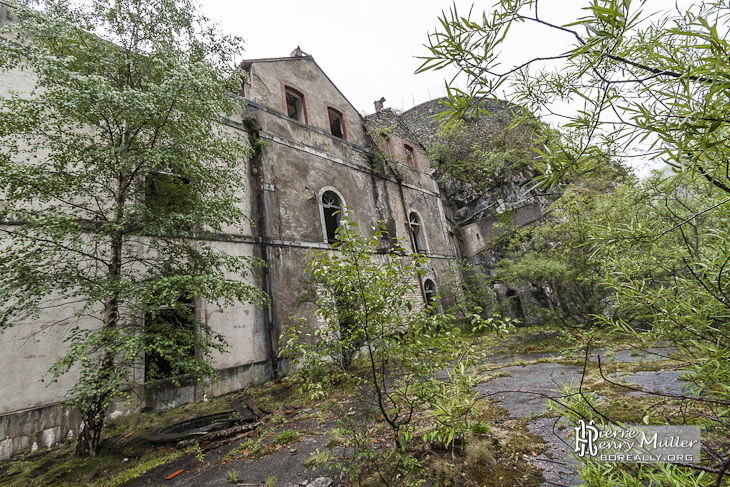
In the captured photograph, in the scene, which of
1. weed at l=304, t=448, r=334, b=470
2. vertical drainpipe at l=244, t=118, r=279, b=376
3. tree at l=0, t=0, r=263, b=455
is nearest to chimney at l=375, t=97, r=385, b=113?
vertical drainpipe at l=244, t=118, r=279, b=376

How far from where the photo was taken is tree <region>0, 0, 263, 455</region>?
3.59 meters

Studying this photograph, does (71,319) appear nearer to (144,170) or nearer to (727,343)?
(144,170)

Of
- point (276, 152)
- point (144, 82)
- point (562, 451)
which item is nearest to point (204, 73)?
point (144, 82)

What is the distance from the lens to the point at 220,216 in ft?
15.5

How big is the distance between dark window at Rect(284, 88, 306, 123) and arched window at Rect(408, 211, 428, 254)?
20.7 feet

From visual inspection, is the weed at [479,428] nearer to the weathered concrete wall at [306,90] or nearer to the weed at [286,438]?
the weed at [286,438]

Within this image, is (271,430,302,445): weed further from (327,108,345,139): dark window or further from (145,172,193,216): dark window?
(327,108,345,139): dark window

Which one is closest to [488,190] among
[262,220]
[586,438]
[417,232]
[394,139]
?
[417,232]

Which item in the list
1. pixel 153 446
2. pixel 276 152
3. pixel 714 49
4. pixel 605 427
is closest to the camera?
pixel 714 49

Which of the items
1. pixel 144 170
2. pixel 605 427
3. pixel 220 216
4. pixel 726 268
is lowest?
pixel 605 427

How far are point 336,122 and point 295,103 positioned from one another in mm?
1961

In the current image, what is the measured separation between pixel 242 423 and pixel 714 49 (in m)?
5.85

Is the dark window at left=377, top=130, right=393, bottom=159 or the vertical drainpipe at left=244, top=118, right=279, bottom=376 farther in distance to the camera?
the dark window at left=377, top=130, right=393, bottom=159

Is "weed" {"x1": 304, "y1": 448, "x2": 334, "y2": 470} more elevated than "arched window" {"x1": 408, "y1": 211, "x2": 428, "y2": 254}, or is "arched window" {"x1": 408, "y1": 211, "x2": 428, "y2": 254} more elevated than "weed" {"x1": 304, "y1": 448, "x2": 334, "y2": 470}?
"arched window" {"x1": 408, "y1": 211, "x2": 428, "y2": 254}
